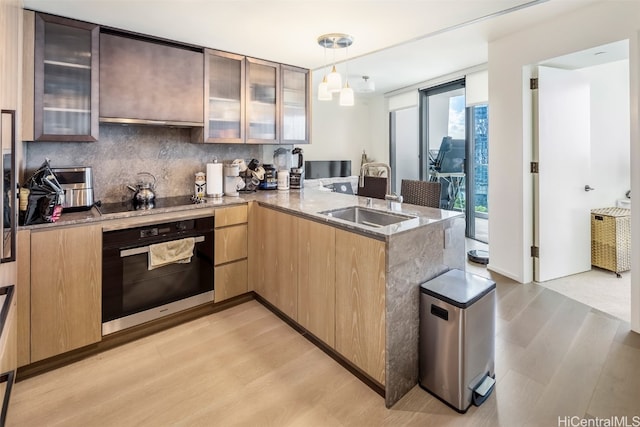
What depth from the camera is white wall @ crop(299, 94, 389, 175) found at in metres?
5.95

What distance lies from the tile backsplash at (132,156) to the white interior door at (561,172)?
3076 mm

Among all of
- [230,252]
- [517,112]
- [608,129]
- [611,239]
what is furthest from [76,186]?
[608,129]

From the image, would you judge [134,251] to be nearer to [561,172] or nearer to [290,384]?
[290,384]

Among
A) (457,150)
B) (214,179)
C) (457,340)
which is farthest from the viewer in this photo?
(457,150)

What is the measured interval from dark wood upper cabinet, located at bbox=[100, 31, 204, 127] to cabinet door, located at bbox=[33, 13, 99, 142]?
7cm

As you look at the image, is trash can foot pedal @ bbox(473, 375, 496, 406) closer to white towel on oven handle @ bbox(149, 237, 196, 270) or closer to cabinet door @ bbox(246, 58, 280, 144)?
white towel on oven handle @ bbox(149, 237, 196, 270)

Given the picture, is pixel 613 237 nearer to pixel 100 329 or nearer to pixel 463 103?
pixel 463 103

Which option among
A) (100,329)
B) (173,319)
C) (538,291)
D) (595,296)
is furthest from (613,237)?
(100,329)

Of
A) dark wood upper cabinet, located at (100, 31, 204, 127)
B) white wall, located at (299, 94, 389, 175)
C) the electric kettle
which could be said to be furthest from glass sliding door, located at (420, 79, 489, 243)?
the electric kettle

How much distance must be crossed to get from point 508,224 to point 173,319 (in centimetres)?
322

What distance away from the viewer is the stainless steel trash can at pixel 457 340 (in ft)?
5.42

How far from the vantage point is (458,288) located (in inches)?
70.0

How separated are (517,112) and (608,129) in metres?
1.45

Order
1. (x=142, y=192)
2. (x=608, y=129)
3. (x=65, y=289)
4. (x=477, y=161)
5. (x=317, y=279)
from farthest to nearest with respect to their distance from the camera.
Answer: (x=477, y=161)
(x=608, y=129)
(x=142, y=192)
(x=317, y=279)
(x=65, y=289)
